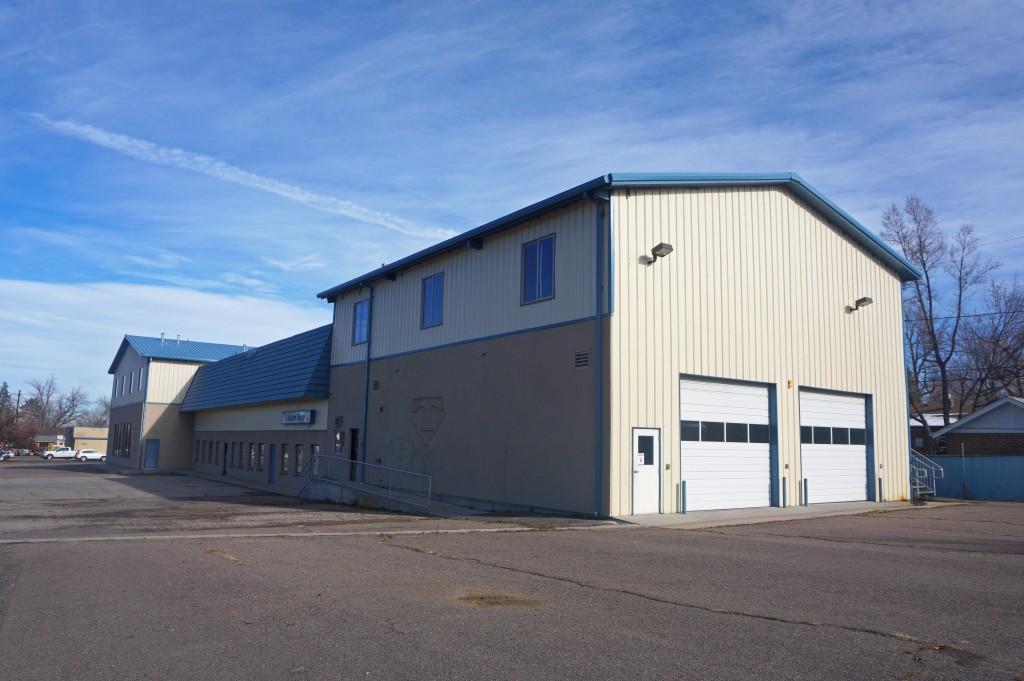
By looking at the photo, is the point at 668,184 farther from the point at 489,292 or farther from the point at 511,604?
the point at 511,604

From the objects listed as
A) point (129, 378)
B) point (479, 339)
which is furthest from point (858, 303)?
point (129, 378)

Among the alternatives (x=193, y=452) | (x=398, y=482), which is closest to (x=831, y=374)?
(x=398, y=482)

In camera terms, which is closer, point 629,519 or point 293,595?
point 293,595

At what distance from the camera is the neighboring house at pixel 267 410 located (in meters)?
32.7

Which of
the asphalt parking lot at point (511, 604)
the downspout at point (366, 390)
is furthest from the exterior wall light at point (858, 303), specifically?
the downspout at point (366, 390)

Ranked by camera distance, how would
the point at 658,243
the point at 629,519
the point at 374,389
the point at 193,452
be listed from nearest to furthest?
1. the point at 629,519
2. the point at 658,243
3. the point at 374,389
4. the point at 193,452

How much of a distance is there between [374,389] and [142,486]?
13643mm

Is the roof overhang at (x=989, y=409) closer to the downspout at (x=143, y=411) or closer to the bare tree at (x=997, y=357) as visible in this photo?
the bare tree at (x=997, y=357)

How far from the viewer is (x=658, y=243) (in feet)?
64.5

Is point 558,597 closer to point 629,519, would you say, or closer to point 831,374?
point 629,519

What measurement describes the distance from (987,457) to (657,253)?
65.2 ft

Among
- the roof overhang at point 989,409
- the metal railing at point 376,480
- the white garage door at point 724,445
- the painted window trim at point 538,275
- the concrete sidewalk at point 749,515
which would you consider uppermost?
the painted window trim at point 538,275

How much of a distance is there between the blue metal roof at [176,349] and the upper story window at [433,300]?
30.0m

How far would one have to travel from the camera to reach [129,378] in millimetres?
53812
